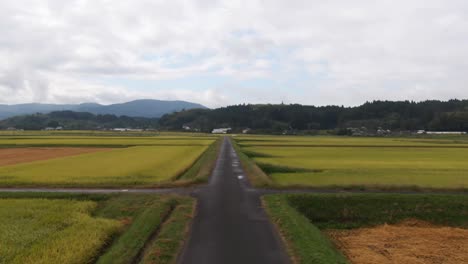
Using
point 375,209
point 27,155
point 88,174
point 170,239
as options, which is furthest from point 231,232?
point 27,155

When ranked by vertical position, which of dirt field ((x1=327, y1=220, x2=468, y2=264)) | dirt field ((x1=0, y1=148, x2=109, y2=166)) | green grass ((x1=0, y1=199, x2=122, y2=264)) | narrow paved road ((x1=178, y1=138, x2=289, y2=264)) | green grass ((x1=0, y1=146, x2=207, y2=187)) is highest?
green grass ((x1=0, y1=146, x2=207, y2=187))

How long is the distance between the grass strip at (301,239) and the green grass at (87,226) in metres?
3.87

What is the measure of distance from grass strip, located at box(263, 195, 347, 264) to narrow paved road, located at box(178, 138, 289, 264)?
1.27ft

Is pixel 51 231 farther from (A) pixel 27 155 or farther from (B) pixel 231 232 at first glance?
(A) pixel 27 155

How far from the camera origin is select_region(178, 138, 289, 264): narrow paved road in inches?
476

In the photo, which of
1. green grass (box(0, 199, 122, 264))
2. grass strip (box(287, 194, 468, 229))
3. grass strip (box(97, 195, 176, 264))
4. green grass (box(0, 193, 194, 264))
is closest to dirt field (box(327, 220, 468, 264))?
grass strip (box(287, 194, 468, 229))

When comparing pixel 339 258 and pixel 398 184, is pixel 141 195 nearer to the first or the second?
pixel 339 258

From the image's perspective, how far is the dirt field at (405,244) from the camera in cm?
1365

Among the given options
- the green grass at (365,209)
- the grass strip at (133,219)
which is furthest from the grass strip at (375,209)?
the grass strip at (133,219)

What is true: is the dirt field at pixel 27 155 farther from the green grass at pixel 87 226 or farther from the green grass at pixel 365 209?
the green grass at pixel 365 209

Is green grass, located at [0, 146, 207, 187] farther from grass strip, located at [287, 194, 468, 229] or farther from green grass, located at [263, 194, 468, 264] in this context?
grass strip, located at [287, 194, 468, 229]

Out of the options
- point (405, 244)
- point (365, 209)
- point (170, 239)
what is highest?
point (170, 239)

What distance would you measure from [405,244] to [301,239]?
490 cm

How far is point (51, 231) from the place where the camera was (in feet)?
48.6
